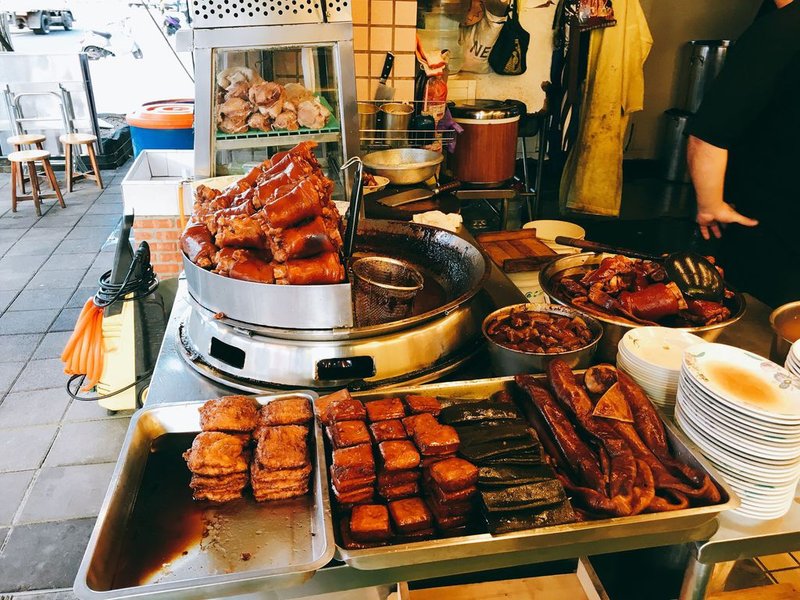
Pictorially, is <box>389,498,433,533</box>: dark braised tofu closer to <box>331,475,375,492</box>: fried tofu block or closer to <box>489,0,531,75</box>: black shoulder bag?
<box>331,475,375,492</box>: fried tofu block

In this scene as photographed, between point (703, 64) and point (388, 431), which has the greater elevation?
point (703, 64)

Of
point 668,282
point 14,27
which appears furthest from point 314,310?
point 14,27

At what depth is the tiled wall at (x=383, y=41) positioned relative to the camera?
4551 mm

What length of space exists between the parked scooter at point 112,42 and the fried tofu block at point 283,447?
1665 cm

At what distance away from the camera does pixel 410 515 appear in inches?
54.1

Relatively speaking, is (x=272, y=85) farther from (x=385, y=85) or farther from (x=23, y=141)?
Result: (x=23, y=141)

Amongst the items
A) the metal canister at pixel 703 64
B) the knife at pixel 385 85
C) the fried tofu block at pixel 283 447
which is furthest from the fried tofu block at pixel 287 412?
the metal canister at pixel 703 64

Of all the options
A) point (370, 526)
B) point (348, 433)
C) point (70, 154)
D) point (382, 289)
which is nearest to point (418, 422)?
point (348, 433)

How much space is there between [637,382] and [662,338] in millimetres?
184

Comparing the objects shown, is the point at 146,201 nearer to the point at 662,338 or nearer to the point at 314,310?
the point at 314,310

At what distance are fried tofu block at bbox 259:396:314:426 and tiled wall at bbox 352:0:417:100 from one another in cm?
366

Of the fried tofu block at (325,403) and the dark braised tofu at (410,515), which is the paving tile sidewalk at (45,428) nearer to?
the fried tofu block at (325,403)

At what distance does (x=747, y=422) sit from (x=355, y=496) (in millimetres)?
958

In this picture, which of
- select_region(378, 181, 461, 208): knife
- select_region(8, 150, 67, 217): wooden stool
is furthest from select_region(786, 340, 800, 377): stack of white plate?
select_region(8, 150, 67, 217): wooden stool
